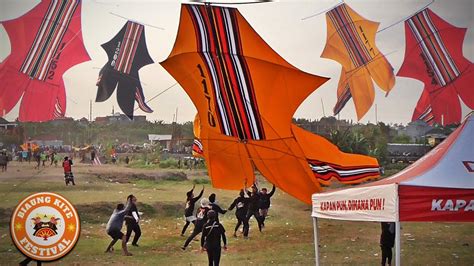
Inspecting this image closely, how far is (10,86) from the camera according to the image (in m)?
7.70

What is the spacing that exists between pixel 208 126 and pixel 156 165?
2.20 ft

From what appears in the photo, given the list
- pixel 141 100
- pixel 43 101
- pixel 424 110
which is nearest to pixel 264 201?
pixel 141 100

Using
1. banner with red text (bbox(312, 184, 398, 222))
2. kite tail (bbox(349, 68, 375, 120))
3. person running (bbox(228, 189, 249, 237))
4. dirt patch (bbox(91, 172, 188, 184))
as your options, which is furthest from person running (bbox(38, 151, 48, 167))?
kite tail (bbox(349, 68, 375, 120))

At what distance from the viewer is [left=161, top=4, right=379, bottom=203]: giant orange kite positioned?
7645 millimetres

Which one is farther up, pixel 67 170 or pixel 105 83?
pixel 105 83

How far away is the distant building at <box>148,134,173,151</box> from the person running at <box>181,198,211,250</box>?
0.66 m

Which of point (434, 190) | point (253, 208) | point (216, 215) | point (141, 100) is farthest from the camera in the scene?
point (253, 208)

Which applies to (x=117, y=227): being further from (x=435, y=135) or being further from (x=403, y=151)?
(x=435, y=135)

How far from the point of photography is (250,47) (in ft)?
25.3

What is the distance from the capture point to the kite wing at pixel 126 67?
25.2ft

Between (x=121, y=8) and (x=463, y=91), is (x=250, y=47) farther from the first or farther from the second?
(x=463, y=91)

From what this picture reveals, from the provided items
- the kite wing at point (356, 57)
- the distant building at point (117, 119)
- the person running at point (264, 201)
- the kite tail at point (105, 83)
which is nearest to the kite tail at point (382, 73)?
the kite wing at point (356, 57)

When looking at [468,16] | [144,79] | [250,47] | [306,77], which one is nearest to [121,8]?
[144,79]

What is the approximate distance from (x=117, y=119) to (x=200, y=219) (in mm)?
1278
